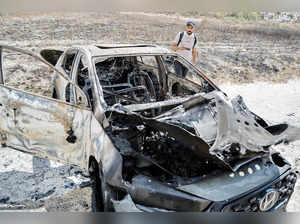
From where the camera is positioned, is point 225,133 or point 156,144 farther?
point 156,144

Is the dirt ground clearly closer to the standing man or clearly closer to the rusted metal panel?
the rusted metal panel

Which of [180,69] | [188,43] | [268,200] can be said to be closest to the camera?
[268,200]

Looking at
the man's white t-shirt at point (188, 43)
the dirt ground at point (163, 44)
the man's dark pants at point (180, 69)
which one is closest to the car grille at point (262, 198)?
the dirt ground at point (163, 44)

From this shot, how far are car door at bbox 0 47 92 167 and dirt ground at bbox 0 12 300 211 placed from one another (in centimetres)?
47

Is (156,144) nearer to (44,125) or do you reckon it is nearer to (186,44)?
(44,125)

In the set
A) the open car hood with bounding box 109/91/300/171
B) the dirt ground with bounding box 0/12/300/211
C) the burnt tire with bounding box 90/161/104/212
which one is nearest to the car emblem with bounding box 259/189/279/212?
the open car hood with bounding box 109/91/300/171

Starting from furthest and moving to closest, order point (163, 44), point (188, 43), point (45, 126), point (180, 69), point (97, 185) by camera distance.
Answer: point (163, 44)
point (188, 43)
point (180, 69)
point (45, 126)
point (97, 185)

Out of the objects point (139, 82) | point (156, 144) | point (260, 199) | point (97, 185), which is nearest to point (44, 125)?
point (97, 185)

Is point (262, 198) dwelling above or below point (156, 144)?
below

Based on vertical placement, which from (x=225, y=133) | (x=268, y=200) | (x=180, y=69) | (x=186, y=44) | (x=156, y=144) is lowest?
(x=268, y=200)

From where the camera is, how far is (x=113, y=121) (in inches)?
107

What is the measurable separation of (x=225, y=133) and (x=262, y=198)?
1.97 feet

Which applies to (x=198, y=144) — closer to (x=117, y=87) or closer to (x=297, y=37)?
(x=117, y=87)

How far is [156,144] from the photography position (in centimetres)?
267
